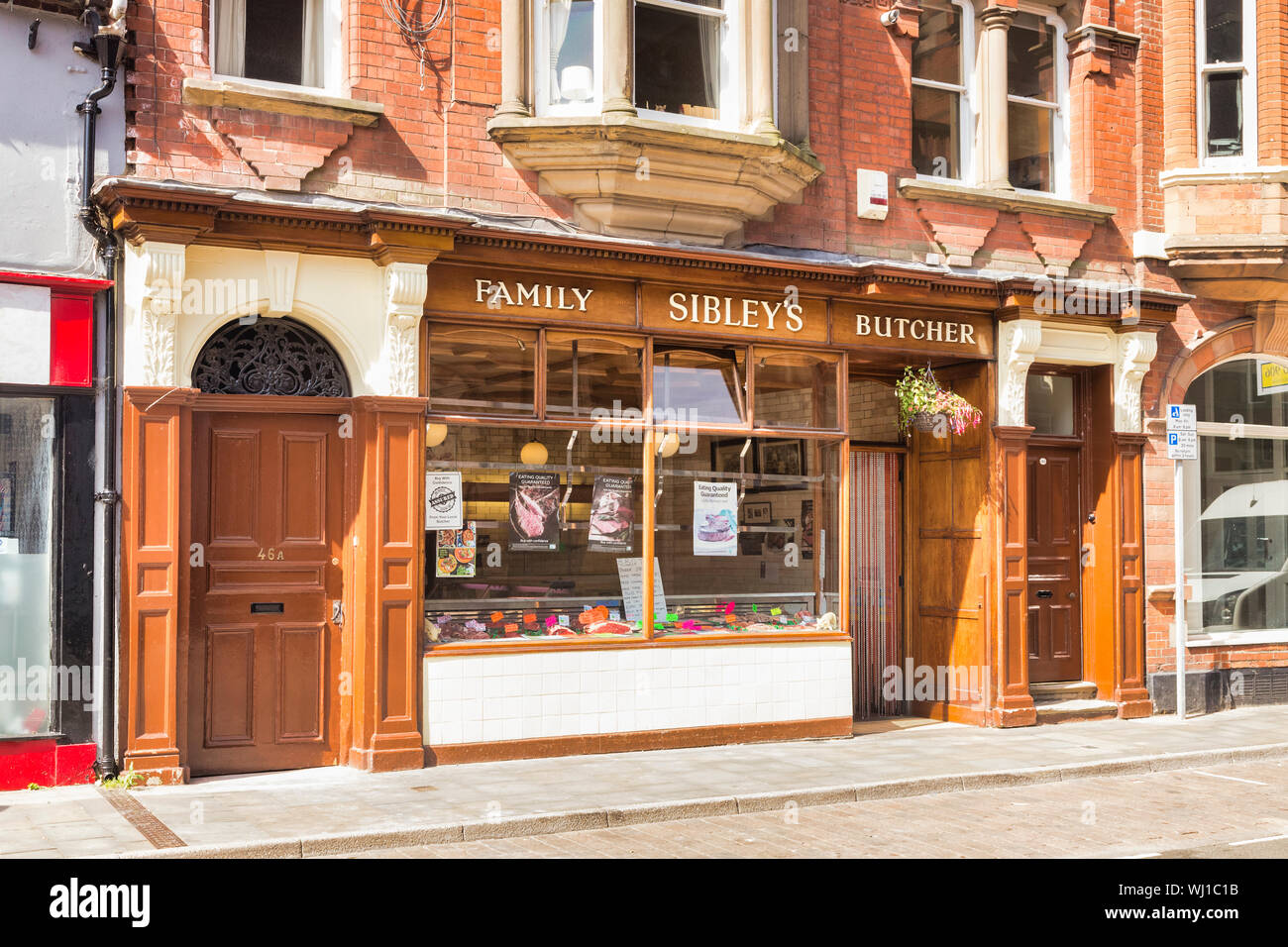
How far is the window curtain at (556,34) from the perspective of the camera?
11.1 m

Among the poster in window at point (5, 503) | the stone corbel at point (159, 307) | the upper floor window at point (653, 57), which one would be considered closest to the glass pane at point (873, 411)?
Answer: the upper floor window at point (653, 57)

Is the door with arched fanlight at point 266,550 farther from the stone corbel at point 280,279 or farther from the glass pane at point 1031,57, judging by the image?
the glass pane at point 1031,57

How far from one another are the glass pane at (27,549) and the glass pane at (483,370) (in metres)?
2.85

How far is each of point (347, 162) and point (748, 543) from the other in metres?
4.80

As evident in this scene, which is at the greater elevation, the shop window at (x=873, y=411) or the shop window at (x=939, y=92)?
the shop window at (x=939, y=92)

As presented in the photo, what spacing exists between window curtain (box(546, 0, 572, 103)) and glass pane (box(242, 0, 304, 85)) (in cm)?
203

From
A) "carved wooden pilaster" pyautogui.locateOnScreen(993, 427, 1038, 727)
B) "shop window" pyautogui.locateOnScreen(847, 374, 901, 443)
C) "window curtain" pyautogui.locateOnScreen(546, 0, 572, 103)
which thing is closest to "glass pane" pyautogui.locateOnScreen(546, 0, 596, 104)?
"window curtain" pyautogui.locateOnScreen(546, 0, 572, 103)

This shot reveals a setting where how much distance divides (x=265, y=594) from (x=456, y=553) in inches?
60.7

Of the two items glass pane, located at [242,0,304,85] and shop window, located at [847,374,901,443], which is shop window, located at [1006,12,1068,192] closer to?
shop window, located at [847,374,901,443]

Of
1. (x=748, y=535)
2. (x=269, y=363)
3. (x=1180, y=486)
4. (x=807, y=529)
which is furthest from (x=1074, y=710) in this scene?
(x=269, y=363)

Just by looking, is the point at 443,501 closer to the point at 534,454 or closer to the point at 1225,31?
the point at 534,454

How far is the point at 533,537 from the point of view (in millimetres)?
10961

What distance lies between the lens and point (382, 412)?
396 inches
